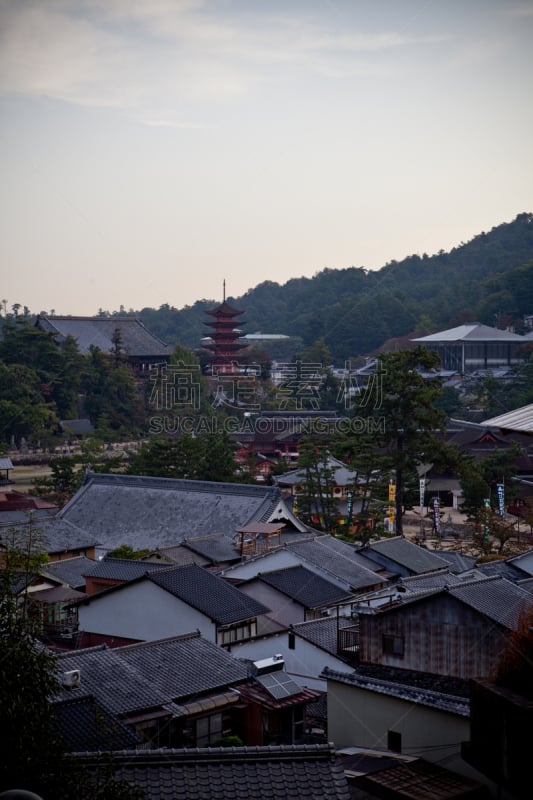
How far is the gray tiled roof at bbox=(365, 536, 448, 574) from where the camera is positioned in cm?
1691

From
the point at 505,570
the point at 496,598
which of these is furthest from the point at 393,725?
the point at 505,570

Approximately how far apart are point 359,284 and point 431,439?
72.9 m

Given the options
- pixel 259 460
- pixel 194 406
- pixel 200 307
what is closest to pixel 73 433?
pixel 194 406

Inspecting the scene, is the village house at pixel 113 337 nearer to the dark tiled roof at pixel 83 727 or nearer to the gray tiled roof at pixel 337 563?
the gray tiled roof at pixel 337 563

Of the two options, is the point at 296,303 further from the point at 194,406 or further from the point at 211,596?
the point at 211,596

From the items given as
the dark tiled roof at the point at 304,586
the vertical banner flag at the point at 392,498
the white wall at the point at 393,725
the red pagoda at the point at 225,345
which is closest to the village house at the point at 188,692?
the white wall at the point at 393,725

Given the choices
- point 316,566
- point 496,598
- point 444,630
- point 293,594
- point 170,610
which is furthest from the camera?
point 316,566

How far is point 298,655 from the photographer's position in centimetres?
1160

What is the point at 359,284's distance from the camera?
95.2 metres

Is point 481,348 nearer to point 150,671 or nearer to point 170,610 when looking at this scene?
point 170,610

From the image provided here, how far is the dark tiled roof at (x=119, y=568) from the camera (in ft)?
50.2

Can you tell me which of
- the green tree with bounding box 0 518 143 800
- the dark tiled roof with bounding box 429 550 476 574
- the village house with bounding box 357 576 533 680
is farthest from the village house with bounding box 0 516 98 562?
the green tree with bounding box 0 518 143 800

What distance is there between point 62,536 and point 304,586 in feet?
21.7

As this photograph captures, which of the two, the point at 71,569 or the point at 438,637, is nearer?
the point at 438,637
